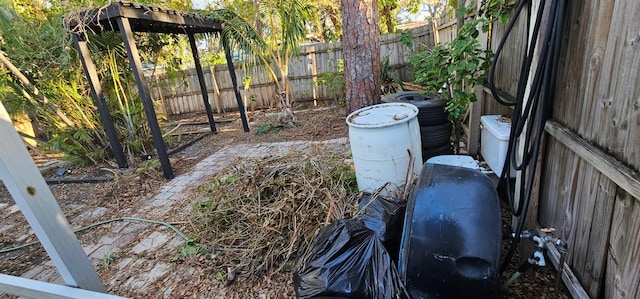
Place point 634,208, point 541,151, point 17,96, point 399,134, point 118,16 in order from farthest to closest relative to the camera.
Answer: point 17,96 → point 118,16 → point 399,134 → point 541,151 → point 634,208

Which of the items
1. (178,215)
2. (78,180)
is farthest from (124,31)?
(178,215)

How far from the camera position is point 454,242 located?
1.16 m

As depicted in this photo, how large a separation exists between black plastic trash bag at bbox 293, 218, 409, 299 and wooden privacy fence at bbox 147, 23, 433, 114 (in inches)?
228

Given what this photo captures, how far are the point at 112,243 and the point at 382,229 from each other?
246 centimetres

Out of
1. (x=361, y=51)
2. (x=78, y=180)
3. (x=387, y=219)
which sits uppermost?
(x=361, y=51)

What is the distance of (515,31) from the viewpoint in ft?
7.02

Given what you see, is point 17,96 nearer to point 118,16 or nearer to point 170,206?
point 118,16

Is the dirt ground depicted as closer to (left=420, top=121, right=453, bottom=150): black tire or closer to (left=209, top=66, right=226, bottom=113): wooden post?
(left=209, top=66, right=226, bottom=113): wooden post

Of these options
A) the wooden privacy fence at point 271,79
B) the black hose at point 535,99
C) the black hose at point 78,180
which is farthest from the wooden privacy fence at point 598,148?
the wooden privacy fence at point 271,79

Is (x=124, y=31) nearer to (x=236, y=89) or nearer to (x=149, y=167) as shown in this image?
(x=149, y=167)

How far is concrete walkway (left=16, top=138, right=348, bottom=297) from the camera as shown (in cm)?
208

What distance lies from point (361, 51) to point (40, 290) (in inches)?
155

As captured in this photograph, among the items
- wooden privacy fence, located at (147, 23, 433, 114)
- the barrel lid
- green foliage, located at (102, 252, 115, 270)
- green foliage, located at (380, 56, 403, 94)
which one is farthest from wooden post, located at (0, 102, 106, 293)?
wooden privacy fence, located at (147, 23, 433, 114)

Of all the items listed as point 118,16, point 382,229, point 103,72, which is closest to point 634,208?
point 382,229
